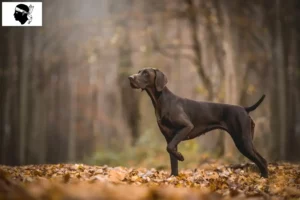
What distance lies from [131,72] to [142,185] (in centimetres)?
1088

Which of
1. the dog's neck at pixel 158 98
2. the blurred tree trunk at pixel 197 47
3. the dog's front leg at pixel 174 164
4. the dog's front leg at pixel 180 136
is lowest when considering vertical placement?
the dog's front leg at pixel 174 164

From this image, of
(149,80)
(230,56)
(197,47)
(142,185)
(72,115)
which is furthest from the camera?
(72,115)

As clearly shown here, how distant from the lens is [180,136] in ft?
17.3

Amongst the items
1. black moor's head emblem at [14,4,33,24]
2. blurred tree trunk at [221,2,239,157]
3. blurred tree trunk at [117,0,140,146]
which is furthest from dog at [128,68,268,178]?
blurred tree trunk at [117,0,140,146]

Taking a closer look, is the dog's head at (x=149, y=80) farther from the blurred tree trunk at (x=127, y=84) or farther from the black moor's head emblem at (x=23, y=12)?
the blurred tree trunk at (x=127, y=84)

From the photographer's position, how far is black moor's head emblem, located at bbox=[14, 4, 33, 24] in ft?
27.3

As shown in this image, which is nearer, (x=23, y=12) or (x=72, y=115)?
(x=23, y=12)

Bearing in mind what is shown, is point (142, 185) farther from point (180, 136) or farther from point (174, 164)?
point (174, 164)

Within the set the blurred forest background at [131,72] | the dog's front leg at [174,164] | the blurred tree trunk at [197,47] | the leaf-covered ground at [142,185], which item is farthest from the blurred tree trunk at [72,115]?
the dog's front leg at [174,164]

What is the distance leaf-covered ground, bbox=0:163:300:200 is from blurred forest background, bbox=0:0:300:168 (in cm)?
424

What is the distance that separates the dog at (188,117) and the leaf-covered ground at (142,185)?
0.45 meters

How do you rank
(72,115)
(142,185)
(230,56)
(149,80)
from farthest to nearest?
(72,115) → (230,56) → (149,80) → (142,185)

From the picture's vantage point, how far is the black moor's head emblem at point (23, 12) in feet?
27.3

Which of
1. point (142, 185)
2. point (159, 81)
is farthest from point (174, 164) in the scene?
point (142, 185)
